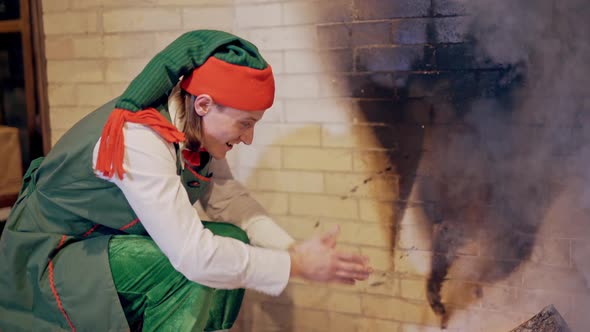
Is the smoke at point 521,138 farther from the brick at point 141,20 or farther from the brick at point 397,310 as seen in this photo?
the brick at point 141,20

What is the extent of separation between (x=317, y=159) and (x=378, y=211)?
0.30 metres

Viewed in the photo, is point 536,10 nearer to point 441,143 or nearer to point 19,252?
point 441,143

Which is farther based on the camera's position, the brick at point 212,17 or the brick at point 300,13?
the brick at point 212,17

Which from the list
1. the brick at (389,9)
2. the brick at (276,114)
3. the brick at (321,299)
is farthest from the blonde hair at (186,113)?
the brick at (321,299)

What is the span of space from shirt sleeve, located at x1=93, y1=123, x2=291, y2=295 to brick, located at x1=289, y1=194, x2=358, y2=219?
78cm

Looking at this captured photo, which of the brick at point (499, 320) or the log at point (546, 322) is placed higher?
the log at point (546, 322)

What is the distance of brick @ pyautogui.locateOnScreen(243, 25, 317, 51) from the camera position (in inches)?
90.9

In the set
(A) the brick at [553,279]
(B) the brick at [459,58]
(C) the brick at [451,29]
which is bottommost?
(A) the brick at [553,279]

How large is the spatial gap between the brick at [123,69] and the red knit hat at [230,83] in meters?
0.92

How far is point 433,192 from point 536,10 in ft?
2.26

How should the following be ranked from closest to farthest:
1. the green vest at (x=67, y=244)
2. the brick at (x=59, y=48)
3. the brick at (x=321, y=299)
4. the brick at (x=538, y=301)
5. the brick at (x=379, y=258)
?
the green vest at (x=67, y=244) < the brick at (x=538, y=301) < the brick at (x=379, y=258) < the brick at (x=321, y=299) < the brick at (x=59, y=48)

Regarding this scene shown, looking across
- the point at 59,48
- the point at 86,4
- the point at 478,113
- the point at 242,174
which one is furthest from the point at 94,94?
the point at 478,113

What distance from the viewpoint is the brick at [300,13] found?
7.49 feet

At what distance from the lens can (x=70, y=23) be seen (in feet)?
8.65
